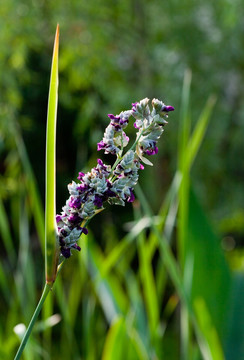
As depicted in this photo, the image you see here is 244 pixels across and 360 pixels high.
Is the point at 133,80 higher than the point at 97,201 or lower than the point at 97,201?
higher

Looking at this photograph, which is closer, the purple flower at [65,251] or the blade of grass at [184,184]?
the purple flower at [65,251]

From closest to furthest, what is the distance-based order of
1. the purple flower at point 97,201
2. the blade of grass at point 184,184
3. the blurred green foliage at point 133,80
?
the purple flower at point 97,201 < the blade of grass at point 184,184 < the blurred green foliage at point 133,80

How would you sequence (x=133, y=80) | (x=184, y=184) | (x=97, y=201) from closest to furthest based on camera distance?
(x=97, y=201) < (x=184, y=184) < (x=133, y=80)

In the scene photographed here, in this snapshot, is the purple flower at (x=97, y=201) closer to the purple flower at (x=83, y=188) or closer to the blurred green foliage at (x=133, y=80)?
the purple flower at (x=83, y=188)

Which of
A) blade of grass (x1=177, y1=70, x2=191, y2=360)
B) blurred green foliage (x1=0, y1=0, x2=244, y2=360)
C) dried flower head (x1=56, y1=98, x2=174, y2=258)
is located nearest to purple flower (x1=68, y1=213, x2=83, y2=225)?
dried flower head (x1=56, y1=98, x2=174, y2=258)

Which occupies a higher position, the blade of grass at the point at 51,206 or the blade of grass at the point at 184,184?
the blade of grass at the point at 184,184

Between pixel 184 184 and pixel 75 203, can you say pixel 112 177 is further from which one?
pixel 184 184

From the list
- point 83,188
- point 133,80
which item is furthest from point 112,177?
point 133,80

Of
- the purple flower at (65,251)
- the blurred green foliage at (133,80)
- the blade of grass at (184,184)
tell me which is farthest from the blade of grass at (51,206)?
the blurred green foliage at (133,80)

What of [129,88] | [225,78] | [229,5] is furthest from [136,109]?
[225,78]

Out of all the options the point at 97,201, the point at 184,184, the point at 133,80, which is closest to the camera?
the point at 97,201

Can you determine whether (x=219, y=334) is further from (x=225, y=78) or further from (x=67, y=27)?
(x=225, y=78)
